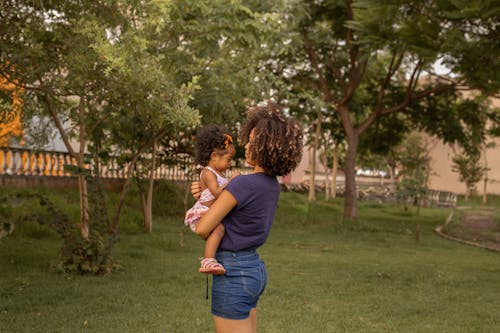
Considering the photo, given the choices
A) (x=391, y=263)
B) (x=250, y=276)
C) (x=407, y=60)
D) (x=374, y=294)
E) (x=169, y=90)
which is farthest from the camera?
(x=407, y=60)

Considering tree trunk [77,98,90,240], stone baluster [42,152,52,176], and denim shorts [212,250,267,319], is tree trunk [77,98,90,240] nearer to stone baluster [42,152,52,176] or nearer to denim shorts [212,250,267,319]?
denim shorts [212,250,267,319]

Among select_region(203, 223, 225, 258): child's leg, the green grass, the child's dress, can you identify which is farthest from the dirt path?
select_region(203, 223, 225, 258): child's leg

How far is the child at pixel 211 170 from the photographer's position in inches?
133

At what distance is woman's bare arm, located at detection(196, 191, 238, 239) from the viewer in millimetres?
3322

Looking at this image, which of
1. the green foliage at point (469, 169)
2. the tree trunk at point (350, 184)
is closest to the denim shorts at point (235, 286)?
the tree trunk at point (350, 184)

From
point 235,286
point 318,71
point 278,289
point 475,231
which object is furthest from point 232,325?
point 475,231

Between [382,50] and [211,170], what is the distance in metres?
11.3

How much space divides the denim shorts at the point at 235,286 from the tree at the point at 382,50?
7250 mm

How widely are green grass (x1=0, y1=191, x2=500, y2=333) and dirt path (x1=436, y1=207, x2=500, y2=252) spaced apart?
9.62 ft

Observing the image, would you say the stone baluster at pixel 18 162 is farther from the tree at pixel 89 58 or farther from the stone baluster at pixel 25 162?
the tree at pixel 89 58

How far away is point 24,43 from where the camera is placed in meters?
9.61

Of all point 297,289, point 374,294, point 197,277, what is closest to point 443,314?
point 374,294

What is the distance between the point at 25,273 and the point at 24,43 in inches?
145

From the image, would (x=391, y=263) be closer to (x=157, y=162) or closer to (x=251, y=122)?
(x=157, y=162)
